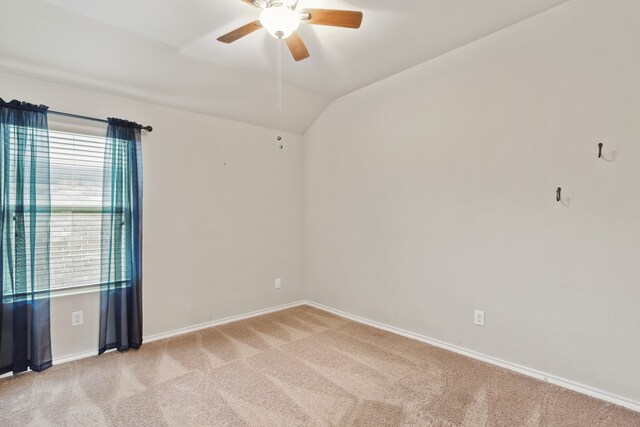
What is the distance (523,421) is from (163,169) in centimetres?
338

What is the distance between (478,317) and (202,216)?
2751mm

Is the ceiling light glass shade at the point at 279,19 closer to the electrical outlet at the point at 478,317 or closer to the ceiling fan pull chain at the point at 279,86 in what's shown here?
the ceiling fan pull chain at the point at 279,86

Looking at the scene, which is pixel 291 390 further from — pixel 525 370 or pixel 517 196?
pixel 517 196

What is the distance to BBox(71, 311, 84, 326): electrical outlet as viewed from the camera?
2.74 metres

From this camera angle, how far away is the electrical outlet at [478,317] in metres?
2.65

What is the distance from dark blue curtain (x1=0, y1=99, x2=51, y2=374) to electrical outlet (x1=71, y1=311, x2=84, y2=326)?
0.18m

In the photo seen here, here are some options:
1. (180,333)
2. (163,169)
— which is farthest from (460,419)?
(163,169)

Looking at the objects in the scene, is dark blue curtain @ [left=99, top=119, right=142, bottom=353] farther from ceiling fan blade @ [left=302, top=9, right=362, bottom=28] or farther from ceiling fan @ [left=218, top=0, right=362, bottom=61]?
ceiling fan blade @ [left=302, top=9, right=362, bottom=28]

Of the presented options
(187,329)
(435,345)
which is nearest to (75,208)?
(187,329)

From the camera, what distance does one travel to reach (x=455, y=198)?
2.83 m

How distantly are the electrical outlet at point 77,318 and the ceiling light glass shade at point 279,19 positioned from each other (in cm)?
270

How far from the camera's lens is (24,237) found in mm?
2455

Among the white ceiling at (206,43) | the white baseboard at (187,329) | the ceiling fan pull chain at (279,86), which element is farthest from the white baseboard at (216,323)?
the white ceiling at (206,43)

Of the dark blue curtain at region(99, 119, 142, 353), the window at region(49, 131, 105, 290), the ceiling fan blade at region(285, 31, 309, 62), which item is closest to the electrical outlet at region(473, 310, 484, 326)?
the ceiling fan blade at region(285, 31, 309, 62)
